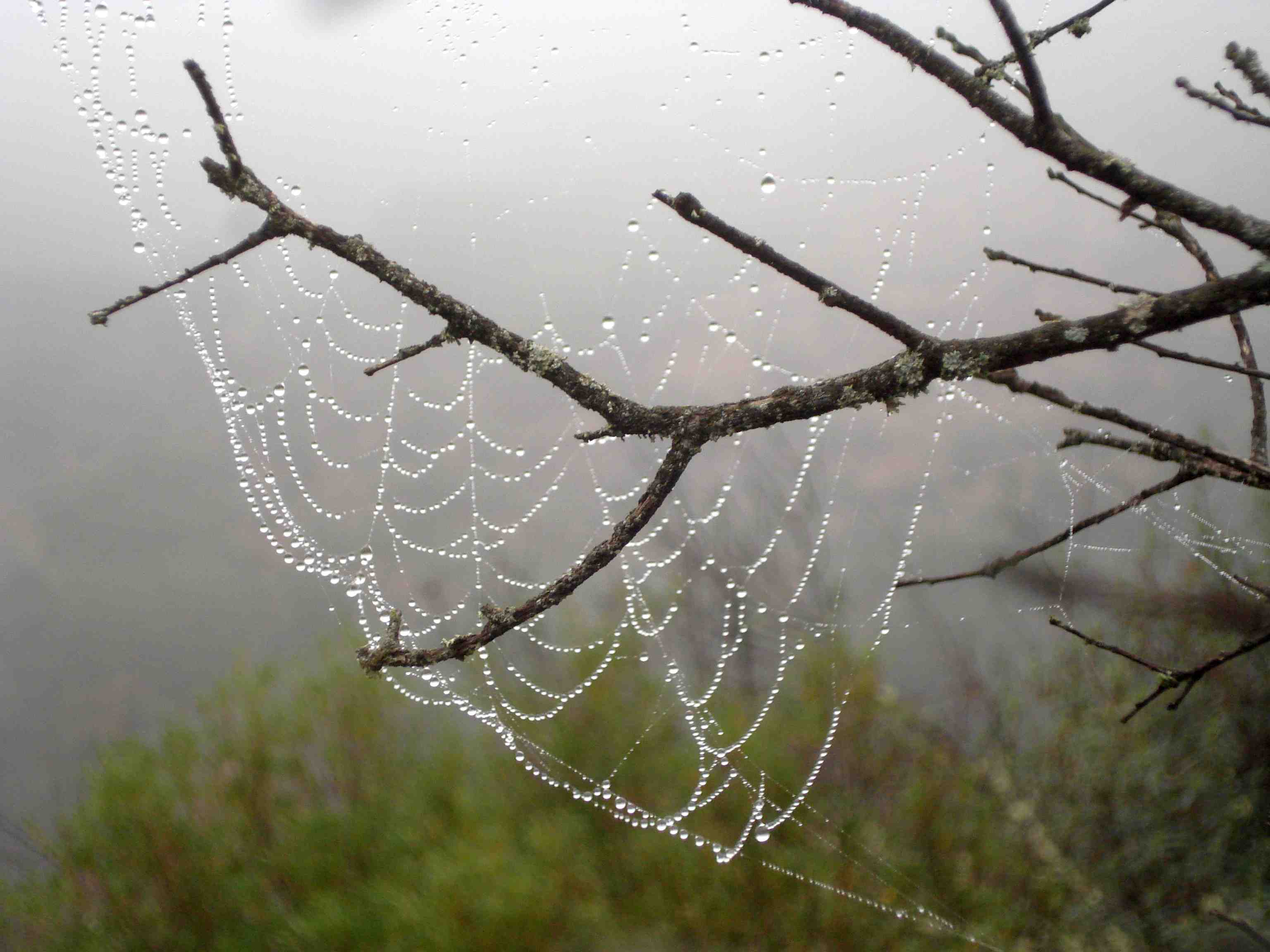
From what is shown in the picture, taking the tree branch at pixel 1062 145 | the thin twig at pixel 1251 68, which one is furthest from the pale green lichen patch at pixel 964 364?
the thin twig at pixel 1251 68

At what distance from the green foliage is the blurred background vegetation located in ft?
0.03

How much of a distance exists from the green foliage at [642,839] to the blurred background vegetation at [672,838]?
0.03ft

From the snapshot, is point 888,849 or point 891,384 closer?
point 891,384

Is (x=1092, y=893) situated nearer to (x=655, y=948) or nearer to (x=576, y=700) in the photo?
(x=655, y=948)

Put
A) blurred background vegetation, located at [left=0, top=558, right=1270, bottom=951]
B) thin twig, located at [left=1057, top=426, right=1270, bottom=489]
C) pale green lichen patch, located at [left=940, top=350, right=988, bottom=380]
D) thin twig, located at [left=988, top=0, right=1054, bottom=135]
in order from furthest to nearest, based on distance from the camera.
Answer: blurred background vegetation, located at [left=0, top=558, right=1270, bottom=951]
thin twig, located at [left=1057, top=426, right=1270, bottom=489]
pale green lichen patch, located at [left=940, top=350, right=988, bottom=380]
thin twig, located at [left=988, top=0, right=1054, bottom=135]

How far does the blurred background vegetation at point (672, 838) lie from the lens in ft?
9.77

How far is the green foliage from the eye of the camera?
2.99 metres

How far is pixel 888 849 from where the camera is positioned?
11.2ft

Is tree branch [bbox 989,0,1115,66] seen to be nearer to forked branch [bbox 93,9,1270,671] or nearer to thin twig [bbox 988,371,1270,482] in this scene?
forked branch [bbox 93,9,1270,671]

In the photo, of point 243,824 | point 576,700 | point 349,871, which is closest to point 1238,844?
point 576,700

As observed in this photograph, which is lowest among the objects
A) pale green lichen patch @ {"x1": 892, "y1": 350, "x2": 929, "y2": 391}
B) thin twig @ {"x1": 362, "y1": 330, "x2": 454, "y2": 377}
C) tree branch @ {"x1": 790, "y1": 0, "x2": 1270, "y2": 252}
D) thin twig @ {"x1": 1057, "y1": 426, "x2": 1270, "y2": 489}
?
thin twig @ {"x1": 362, "y1": 330, "x2": 454, "y2": 377}

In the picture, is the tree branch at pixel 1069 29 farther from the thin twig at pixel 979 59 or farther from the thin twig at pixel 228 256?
the thin twig at pixel 228 256

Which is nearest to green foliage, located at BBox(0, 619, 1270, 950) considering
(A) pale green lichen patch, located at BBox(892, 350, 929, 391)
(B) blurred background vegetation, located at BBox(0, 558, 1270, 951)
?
(B) blurred background vegetation, located at BBox(0, 558, 1270, 951)

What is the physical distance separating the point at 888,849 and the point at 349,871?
87.4 inches
